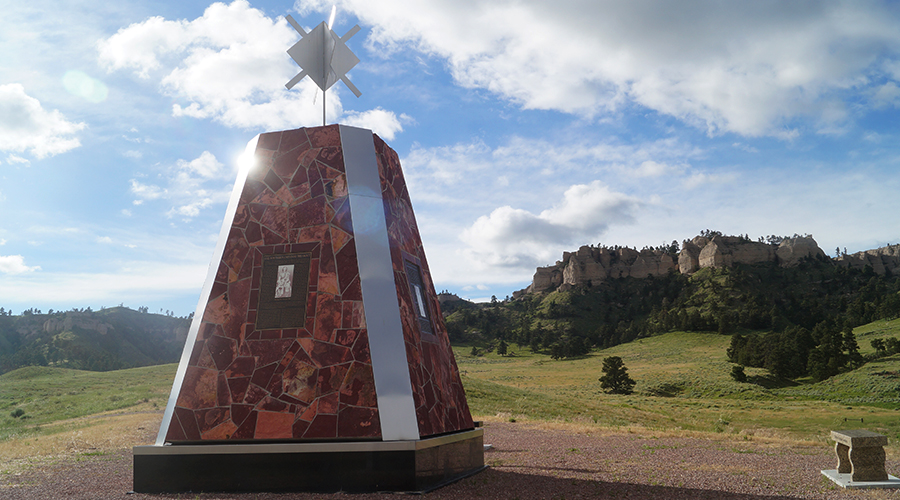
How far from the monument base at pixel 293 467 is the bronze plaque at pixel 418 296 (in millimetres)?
1927

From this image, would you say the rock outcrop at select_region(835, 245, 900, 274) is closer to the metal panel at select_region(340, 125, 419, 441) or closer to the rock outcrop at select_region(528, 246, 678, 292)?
the rock outcrop at select_region(528, 246, 678, 292)

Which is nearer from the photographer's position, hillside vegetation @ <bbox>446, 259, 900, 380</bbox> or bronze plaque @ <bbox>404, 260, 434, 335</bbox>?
bronze plaque @ <bbox>404, 260, 434, 335</bbox>

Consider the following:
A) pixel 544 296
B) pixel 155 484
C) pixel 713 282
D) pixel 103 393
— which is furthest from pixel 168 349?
pixel 713 282

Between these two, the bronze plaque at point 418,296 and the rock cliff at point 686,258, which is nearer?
the bronze plaque at point 418,296

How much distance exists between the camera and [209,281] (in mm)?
8336

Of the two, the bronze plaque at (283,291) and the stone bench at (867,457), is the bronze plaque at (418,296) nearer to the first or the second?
the bronze plaque at (283,291)

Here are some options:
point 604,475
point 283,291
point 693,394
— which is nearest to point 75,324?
point 693,394

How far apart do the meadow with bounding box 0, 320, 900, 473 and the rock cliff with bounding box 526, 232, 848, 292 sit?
4864cm

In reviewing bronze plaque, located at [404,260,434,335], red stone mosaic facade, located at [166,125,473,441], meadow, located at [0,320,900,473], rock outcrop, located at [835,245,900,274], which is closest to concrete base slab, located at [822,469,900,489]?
red stone mosaic facade, located at [166,125,473,441]

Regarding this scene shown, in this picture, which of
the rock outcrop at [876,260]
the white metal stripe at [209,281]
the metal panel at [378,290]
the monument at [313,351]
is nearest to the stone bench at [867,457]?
the monument at [313,351]

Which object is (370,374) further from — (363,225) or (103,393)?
(103,393)

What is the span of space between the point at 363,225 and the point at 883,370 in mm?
54123

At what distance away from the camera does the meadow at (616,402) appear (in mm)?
18281

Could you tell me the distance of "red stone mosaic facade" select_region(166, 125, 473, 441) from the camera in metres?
7.34
